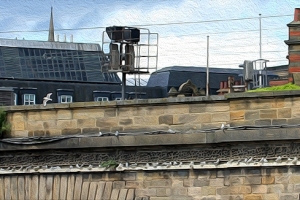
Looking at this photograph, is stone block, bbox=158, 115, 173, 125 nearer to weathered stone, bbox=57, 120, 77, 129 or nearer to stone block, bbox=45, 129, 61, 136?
weathered stone, bbox=57, 120, 77, 129

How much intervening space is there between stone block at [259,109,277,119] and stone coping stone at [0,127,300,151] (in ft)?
0.84

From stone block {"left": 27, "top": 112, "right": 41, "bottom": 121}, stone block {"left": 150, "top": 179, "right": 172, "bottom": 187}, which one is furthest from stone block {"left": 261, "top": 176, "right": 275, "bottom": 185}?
stone block {"left": 27, "top": 112, "right": 41, "bottom": 121}

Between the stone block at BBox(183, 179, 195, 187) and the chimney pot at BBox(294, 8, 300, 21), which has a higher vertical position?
the chimney pot at BBox(294, 8, 300, 21)

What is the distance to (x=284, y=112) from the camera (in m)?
16.7

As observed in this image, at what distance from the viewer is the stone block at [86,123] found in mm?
18562

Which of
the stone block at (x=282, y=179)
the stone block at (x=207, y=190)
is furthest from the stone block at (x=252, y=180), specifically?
the stone block at (x=207, y=190)

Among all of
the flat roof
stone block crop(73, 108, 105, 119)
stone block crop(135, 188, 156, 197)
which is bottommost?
stone block crop(135, 188, 156, 197)

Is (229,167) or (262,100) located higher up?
(262,100)

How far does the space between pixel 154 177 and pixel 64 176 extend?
174 centimetres

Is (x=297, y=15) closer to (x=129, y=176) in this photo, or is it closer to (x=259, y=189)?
(x=259, y=189)

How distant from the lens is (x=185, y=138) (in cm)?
1741

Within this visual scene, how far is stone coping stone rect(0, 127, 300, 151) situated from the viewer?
16578mm

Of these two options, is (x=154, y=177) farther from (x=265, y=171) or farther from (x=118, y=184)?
(x=265, y=171)

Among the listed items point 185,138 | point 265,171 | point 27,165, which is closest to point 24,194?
point 27,165
